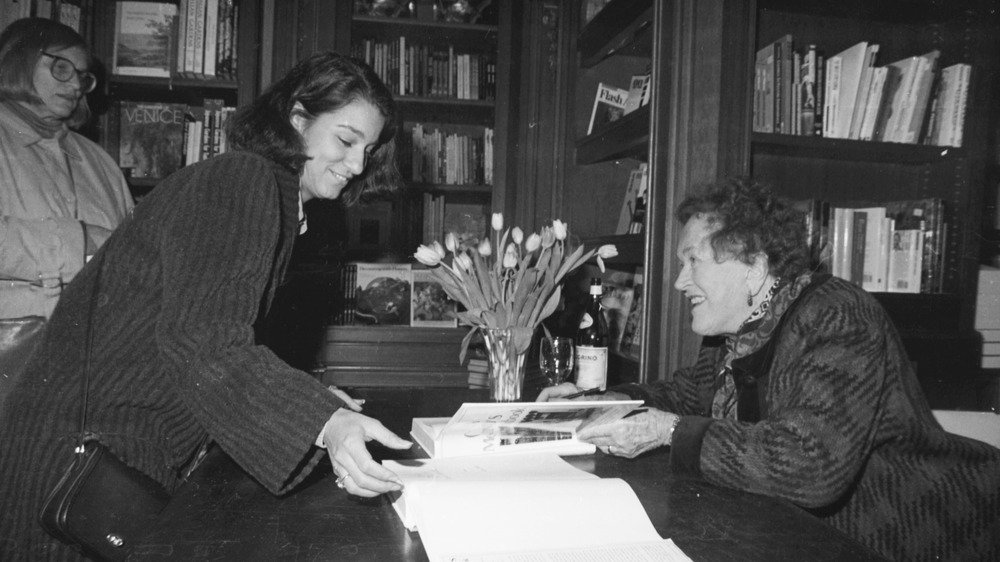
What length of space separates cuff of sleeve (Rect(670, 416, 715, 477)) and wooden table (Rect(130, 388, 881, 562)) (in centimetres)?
3

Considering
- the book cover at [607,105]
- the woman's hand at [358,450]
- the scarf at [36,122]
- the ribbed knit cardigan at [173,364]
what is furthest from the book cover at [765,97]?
the scarf at [36,122]

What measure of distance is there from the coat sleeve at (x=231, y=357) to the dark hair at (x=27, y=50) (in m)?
1.57

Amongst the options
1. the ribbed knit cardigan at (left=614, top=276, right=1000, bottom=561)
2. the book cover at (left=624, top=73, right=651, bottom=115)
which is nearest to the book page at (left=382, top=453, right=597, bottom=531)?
the ribbed knit cardigan at (left=614, top=276, right=1000, bottom=561)

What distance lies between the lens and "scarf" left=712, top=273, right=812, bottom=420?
1.29 m

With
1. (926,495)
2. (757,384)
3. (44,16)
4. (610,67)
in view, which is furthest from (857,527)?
(44,16)

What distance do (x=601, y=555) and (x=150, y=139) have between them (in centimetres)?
257

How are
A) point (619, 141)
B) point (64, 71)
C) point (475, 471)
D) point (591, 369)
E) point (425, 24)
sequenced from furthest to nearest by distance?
point (425, 24) → point (619, 141) → point (64, 71) → point (591, 369) → point (475, 471)

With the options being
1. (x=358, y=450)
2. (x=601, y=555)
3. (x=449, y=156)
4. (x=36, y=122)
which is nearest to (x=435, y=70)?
(x=449, y=156)

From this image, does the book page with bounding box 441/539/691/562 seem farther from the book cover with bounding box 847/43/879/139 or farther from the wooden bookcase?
the book cover with bounding box 847/43/879/139

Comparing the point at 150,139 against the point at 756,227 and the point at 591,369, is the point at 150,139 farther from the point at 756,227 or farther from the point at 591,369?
the point at 756,227

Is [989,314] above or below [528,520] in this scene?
above

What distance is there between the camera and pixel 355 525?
787mm

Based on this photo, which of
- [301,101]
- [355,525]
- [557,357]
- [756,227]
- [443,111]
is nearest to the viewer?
[355,525]

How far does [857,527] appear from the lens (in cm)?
118
